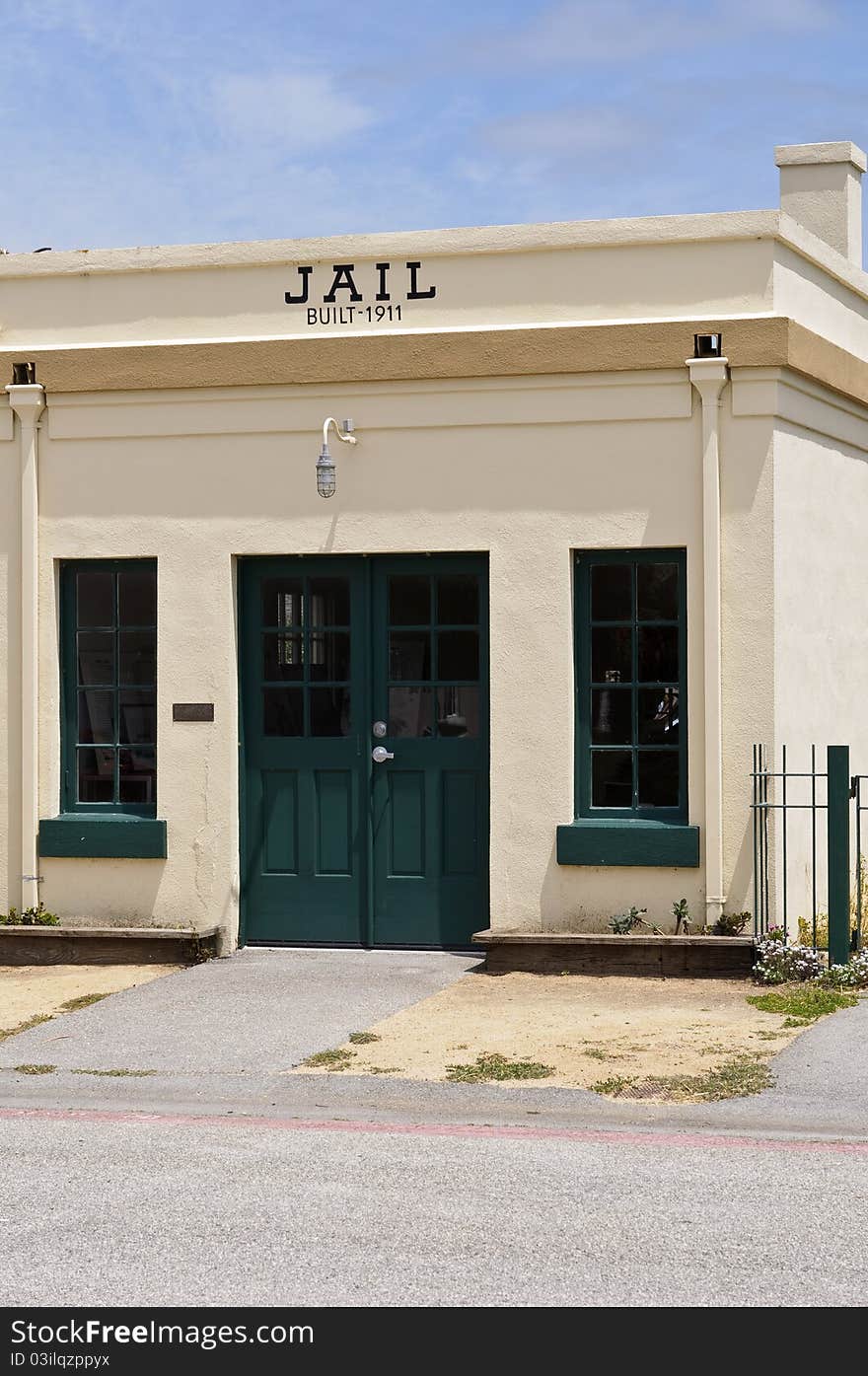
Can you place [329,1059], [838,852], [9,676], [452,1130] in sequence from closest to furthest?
[452,1130], [329,1059], [838,852], [9,676]

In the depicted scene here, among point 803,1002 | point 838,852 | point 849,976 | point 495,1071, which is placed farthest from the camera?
point 838,852

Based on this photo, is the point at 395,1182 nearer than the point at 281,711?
Yes

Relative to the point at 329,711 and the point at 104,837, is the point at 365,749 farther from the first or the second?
the point at 104,837

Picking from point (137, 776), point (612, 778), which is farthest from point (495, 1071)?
point (137, 776)

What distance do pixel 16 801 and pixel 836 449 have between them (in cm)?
583

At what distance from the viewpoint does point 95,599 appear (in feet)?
38.1

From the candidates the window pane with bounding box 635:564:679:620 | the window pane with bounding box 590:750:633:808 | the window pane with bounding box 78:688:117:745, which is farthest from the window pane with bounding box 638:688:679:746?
the window pane with bounding box 78:688:117:745

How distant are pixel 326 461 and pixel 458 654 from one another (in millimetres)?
1462

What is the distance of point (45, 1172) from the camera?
6.48 metres

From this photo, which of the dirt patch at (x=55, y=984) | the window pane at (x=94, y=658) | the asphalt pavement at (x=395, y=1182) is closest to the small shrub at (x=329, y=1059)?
the asphalt pavement at (x=395, y=1182)

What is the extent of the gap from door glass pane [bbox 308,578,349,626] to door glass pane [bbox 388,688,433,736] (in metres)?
0.58

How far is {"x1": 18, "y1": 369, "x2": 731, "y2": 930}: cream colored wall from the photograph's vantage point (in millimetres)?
10742

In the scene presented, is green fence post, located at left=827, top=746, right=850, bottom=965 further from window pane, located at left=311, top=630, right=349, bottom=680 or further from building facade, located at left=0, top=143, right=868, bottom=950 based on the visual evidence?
window pane, located at left=311, top=630, right=349, bottom=680

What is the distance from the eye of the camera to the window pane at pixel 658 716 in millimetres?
10828
